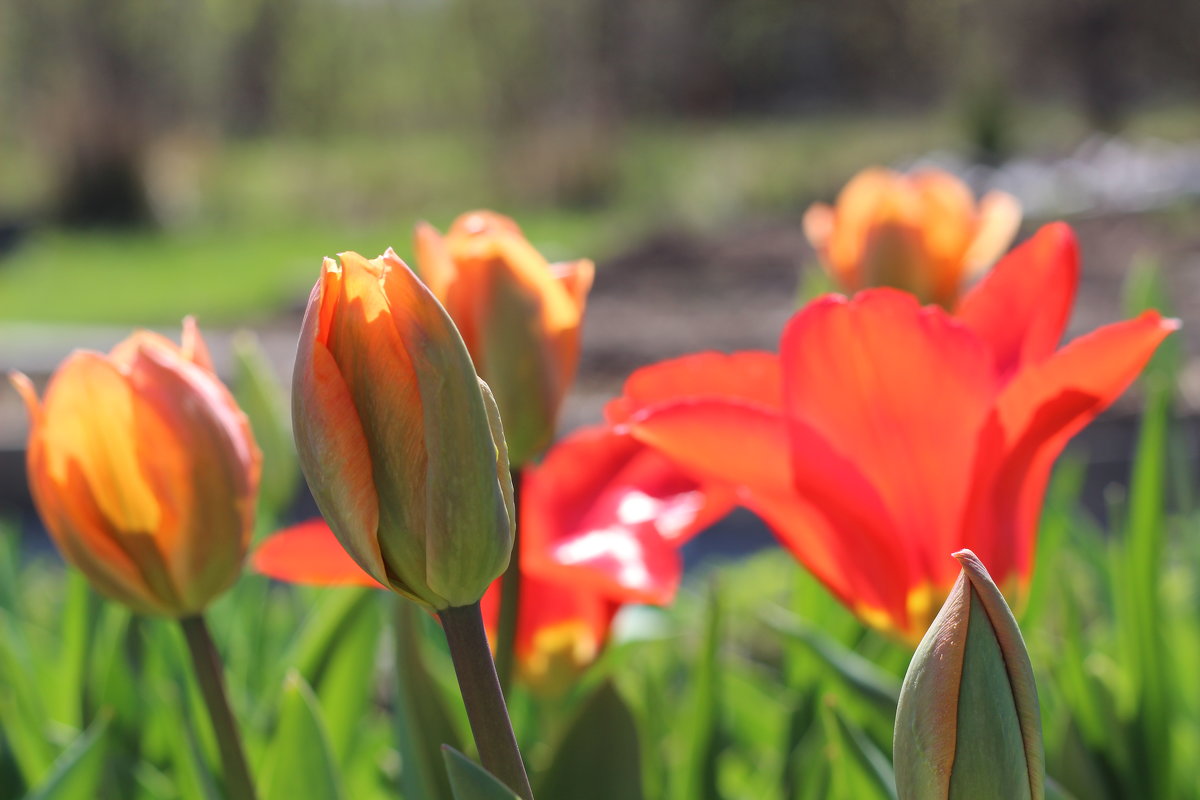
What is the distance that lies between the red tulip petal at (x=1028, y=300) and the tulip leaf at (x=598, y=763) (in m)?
0.25

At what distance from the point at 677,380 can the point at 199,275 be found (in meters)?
8.50

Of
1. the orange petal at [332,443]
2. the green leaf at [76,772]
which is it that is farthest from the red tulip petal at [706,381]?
the green leaf at [76,772]

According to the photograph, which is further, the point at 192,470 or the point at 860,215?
the point at 860,215

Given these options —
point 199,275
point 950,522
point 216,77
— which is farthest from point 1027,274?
point 216,77

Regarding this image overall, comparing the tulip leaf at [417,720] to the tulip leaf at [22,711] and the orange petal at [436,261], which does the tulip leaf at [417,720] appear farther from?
the tulip leaf at [22,711]

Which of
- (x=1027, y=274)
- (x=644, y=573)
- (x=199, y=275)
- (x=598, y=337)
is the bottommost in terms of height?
(x=199, y=275)

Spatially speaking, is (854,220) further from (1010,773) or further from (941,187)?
(1010,773)

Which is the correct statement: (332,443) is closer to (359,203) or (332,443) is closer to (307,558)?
(307,558)

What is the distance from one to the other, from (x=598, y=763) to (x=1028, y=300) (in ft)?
0.95

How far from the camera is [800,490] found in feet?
1.78

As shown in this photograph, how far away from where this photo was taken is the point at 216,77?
11695 mm

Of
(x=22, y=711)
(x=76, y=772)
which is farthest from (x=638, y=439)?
(x=22, y=711)

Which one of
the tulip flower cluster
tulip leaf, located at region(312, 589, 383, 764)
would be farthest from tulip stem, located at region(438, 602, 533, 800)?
tulip leaf, located at region(312, 589, 383, 764)

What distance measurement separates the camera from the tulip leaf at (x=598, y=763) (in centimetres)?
63
